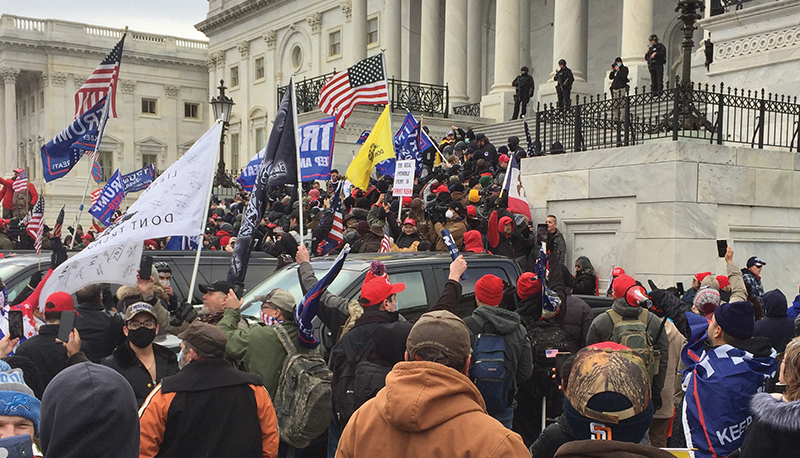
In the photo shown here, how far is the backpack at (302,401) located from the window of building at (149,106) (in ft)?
199

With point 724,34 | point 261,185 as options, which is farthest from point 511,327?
point 724,34

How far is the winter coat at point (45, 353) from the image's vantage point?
5.38 meters

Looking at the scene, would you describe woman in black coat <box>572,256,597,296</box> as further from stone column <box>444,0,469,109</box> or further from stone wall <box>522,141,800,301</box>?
stone column <box>444,0,469,109</box>

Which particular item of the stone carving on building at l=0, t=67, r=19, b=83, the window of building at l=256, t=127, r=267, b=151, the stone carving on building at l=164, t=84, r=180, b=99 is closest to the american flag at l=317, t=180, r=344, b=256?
the window of building at l=256, t=127, r=267, b=151

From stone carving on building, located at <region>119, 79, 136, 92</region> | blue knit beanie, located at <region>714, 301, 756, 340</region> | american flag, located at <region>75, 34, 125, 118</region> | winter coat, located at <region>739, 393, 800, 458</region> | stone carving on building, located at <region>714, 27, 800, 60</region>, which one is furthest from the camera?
stone carving on building, located at <region>119, 79, 136, 92</region>

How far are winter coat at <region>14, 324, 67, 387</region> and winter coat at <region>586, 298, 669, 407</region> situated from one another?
3.77 meters

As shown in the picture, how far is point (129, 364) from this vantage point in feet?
16.7

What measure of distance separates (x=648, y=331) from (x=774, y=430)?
3710 millimetres

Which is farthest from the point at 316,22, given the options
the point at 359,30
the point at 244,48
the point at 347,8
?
the point at 359,30

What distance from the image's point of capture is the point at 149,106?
63188mm

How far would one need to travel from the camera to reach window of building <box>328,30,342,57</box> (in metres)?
45.4

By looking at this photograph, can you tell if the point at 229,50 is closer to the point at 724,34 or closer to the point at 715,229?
the point at 724,34

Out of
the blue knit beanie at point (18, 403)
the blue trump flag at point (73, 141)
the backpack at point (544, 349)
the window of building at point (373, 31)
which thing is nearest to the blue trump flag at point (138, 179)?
the blue trump flag at point (73, 141)

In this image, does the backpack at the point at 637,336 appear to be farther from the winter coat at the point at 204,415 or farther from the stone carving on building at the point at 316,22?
the stone carving on building at the point at 316,22
